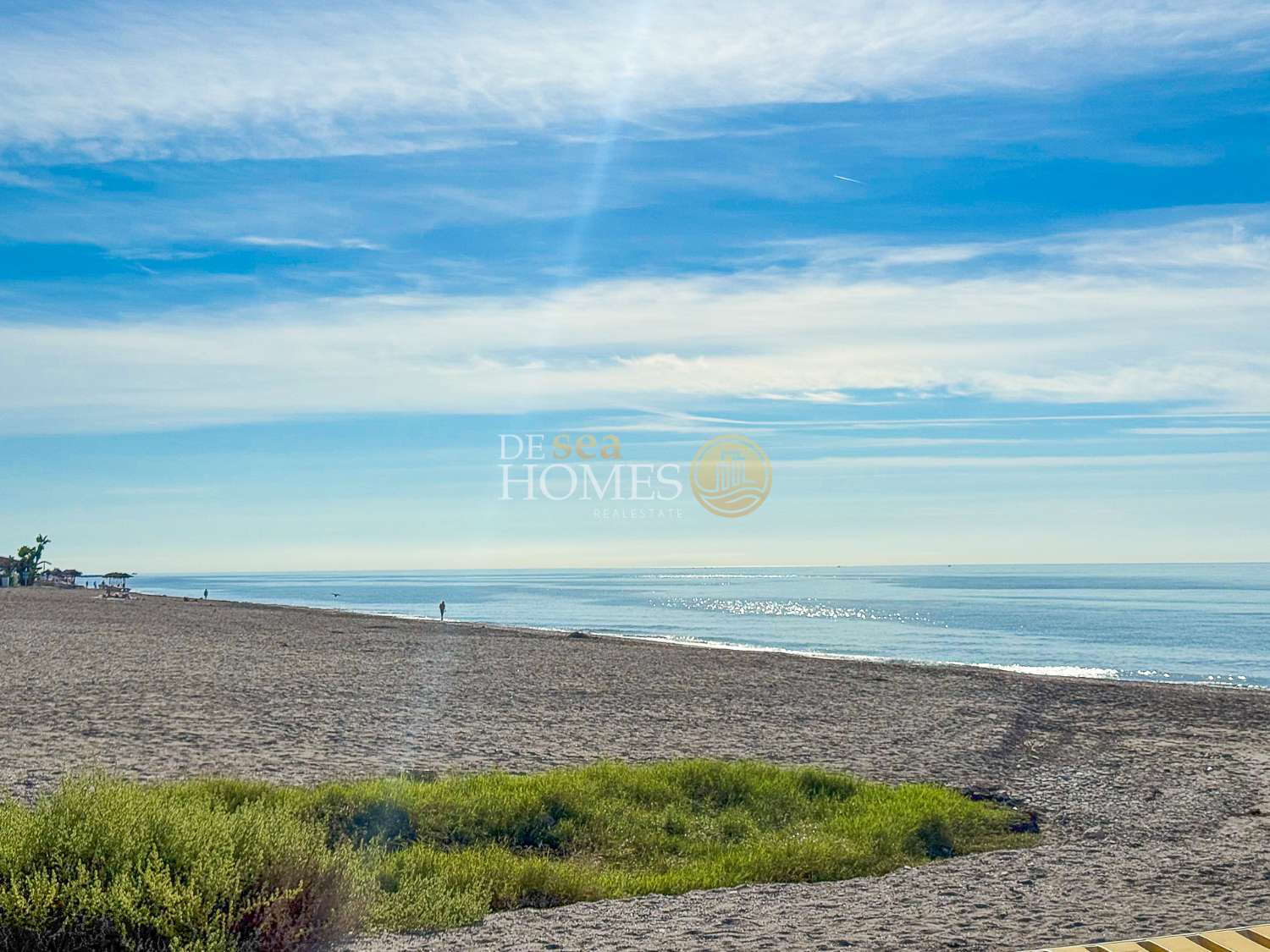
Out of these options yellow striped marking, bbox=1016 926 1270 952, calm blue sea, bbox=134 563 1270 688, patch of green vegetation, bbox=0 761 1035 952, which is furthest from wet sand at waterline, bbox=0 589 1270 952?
calm blue sea, bbox=134 563 1270 688

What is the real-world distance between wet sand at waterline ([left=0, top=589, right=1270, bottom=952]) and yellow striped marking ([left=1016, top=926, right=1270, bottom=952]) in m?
1.02

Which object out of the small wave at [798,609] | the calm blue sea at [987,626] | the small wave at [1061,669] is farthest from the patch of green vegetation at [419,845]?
the small wave at [798,609]

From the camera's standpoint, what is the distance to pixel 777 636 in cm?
5972

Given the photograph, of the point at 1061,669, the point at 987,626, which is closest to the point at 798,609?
the point at 987,626

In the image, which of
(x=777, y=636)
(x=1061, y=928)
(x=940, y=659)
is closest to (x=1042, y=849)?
(x=1061, y=928)

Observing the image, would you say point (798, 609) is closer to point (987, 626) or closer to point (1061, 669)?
point (987, 626)

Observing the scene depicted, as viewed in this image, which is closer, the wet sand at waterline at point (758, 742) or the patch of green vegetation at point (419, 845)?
the patch of green vegetation at point (419, 845)

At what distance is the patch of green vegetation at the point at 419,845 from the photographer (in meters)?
6.15

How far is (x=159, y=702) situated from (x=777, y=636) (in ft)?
144

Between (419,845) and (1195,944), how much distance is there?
550 centimetres

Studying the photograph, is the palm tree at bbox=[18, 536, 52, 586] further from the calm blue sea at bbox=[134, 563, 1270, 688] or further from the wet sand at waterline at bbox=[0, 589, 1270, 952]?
the wet sand at waterline at bbox=[0, 589, 1270, 952]

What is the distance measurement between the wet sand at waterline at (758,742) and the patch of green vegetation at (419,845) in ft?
1.46

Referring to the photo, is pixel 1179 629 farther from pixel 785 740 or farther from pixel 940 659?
pixel 785 740

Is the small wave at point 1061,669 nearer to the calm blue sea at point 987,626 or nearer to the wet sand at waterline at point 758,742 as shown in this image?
the calm blue sea at point 987,626
